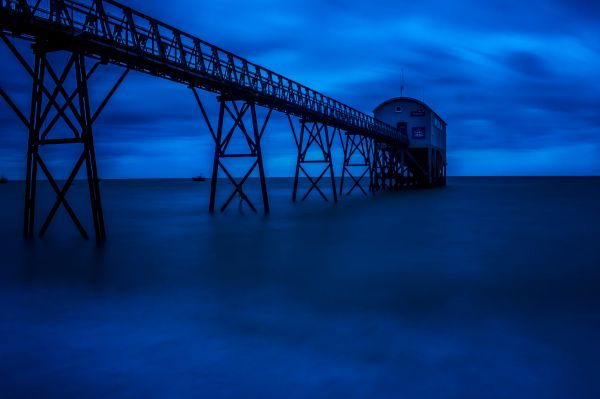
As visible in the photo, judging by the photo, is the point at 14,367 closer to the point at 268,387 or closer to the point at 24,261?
the point at 268,387

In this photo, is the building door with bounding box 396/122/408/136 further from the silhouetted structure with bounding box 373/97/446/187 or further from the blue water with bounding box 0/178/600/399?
the blue water with bounding box 0/178/600/399

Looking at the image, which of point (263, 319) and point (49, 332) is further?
point (263, 319)

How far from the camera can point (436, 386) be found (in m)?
3.61

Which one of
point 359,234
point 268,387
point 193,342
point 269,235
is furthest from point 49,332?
point 359,234

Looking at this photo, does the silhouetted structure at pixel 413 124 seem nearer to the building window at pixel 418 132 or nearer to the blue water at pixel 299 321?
the building window at pixel 418 132

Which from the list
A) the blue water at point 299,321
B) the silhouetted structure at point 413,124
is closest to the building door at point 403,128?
the silhouetted structure at point 413,124

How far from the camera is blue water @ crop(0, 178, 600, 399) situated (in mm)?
3672

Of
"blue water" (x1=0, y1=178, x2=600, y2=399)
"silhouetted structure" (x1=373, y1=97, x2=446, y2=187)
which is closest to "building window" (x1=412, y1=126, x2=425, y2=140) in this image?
"silhouetted structure" (x1=373, y1=97, x2=446, y2=187)

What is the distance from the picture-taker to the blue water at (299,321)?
367cm

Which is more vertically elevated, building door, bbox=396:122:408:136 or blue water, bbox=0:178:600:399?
building door, bbox=396:122:408:136

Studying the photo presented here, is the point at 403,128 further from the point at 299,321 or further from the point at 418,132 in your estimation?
the point at 299,321

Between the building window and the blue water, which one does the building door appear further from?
the blue water

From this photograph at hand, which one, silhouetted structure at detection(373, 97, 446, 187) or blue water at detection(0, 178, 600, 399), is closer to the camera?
blue water at detection(0, 178, 600, 399)

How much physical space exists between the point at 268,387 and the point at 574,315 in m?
4.09
